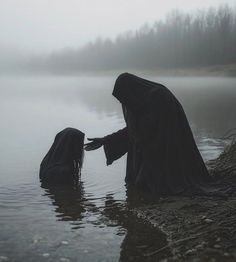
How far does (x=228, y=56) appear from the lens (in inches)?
4313

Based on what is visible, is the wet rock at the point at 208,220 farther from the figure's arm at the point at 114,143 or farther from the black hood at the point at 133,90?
the figure's arm at the point at 114,143

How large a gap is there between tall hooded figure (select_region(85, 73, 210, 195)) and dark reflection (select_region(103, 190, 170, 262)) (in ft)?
1.88

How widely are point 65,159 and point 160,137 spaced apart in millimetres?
2414

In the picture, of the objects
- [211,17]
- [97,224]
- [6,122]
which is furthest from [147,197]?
[211,17]

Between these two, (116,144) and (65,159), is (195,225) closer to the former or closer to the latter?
(116,144)

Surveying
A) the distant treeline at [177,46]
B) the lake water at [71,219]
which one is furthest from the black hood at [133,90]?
the distant treeline at [177,46]

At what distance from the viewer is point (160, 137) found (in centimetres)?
823

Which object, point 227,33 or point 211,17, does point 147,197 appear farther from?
point 211,17

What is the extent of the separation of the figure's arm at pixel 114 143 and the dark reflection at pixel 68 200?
928 mm

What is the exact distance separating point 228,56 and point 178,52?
14.7 meters

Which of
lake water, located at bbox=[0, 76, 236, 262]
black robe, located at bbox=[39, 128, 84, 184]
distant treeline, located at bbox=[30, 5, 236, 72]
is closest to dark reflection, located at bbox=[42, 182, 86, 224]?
lake water, located at bbox=[0, 76, 236, 262]

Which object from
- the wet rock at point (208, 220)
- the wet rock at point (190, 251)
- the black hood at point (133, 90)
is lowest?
the wet rock at point (190, 251)

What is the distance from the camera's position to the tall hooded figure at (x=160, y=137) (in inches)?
322

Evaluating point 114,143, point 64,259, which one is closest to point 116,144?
point 114,143
